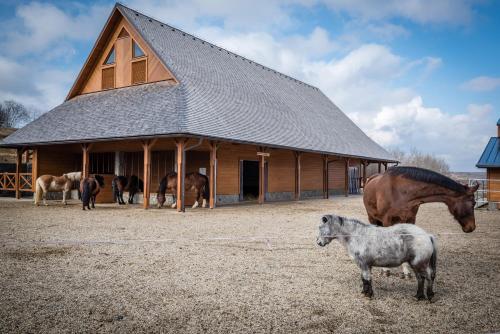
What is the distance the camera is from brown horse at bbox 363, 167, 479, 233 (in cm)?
529

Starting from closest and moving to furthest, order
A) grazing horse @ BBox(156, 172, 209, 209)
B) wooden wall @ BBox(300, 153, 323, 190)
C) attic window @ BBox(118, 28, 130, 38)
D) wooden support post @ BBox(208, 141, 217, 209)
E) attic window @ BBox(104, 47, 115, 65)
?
wooden support post @ BBox(208, 141, 217, 209), grazing horse @ BBox(156, 172, 209, 209), attic window @ BBox(118, 28, 130, 38), attic window @ BBox(104, 47, 115, 65), wooden wall @ BBox(300, 153, 323, 190)

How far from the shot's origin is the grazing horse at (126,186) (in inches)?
694

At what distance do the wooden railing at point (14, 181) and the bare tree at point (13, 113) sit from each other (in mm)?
53971

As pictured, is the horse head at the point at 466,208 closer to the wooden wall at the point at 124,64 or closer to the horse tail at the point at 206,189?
the horse tail at the point at 206,189

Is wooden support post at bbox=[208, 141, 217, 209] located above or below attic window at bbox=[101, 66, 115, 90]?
below

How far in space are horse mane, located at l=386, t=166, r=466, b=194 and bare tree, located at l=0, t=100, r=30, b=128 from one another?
76651 mm

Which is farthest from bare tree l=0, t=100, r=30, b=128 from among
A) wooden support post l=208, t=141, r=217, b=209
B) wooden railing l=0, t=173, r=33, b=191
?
wooden support post l=208, t=141, r=217, b=209

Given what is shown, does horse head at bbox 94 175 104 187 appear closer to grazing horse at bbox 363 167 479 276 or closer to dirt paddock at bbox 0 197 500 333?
dirt paddock at bbox 0 197 500 333

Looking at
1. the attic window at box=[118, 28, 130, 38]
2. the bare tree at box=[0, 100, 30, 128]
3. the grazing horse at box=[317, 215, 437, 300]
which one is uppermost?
the bare tree at box=[0, 100, 30, 128]

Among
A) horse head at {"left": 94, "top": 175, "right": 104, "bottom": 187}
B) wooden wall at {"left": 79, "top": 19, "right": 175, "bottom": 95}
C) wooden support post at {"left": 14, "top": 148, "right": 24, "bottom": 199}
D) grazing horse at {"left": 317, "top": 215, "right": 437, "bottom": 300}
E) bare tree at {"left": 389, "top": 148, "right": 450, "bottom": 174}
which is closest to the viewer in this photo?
grazing horse at {"left": 317, "top": 215, "right": 437, "bottom": 300}

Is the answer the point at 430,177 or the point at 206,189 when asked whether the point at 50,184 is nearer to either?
the point at 206,189

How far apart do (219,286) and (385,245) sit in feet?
7.51

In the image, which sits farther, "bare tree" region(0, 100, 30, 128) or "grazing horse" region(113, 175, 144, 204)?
"bare tree" region(0, 100, 30, 128)

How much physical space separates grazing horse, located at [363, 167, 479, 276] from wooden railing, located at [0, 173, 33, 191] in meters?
20.0
